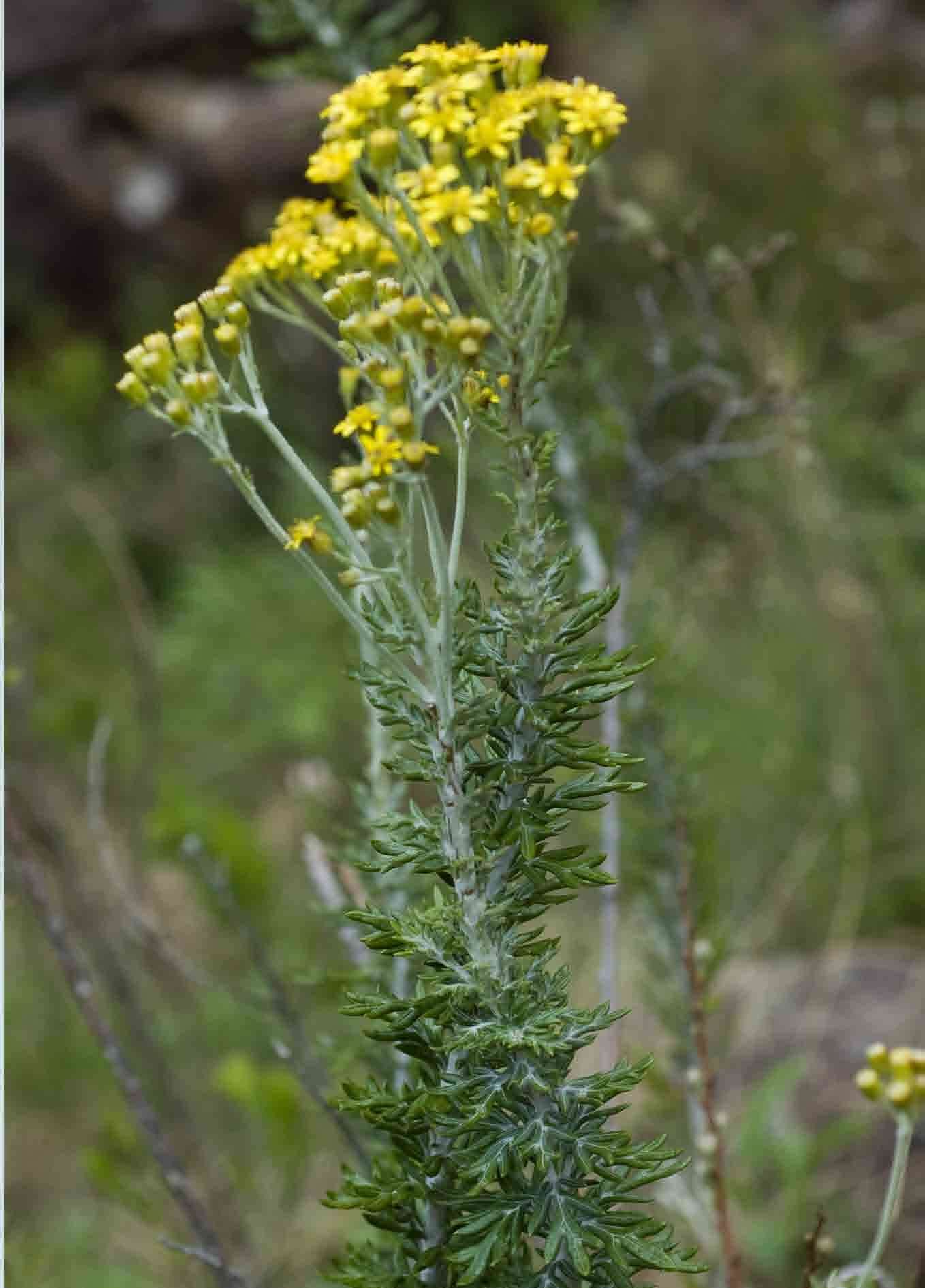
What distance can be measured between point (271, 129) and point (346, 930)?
4.62 m

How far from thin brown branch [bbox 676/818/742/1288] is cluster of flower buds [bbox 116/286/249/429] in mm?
630

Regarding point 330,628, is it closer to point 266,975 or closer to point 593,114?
point 266,975

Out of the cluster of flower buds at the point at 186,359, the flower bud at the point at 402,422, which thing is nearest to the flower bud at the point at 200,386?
the cluster of flower buds at the point at 186,359

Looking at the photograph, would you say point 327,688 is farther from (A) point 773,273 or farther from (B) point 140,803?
(A) point 773,273

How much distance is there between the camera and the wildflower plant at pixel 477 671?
64 centimetres

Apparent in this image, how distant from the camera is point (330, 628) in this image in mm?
4008

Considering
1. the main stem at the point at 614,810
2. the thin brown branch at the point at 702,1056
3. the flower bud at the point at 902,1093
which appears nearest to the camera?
the flower bud at the point at 902,1093

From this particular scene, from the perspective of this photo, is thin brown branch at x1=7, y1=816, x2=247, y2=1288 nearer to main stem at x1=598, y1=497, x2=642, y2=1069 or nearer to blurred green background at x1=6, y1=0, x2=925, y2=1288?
blurred green background at x1=6, y1=0, x2=925, y2=1288

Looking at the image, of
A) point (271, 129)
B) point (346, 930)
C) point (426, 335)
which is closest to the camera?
point (426, 335)

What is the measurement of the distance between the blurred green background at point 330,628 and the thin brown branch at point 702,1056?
10 cm

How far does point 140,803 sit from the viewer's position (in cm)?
171

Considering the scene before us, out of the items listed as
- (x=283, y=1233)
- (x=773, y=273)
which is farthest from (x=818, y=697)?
(x=773, y=273)

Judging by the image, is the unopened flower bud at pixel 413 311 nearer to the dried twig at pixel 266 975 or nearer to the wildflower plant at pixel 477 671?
the wildflower plant at pixel 477 671

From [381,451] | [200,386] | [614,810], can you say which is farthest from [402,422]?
[614,810]
